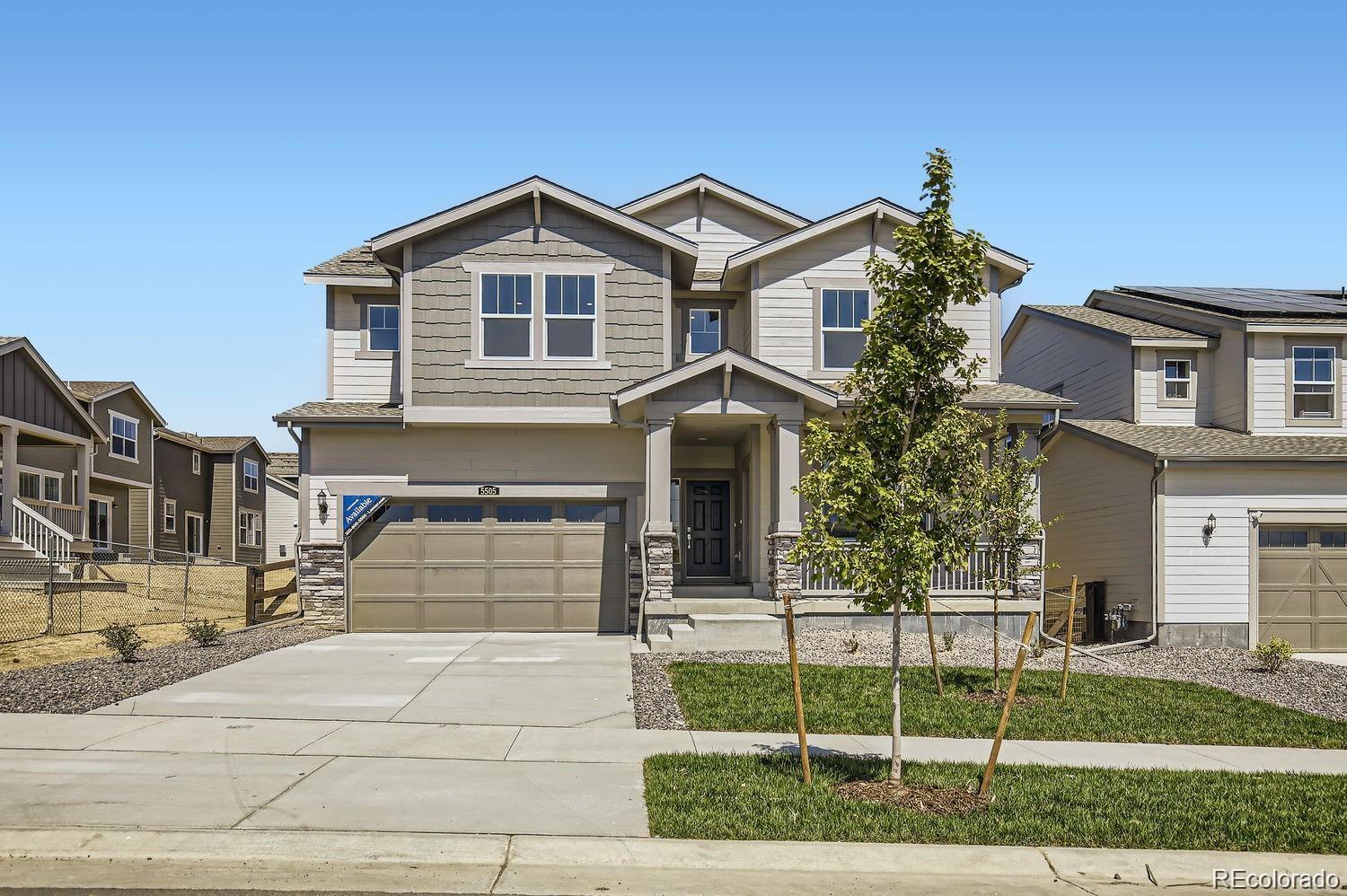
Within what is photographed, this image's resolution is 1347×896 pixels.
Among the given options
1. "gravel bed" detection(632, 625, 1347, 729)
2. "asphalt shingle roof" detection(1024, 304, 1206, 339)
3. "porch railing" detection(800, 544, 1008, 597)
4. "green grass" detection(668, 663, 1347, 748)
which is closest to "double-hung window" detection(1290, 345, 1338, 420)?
"asphalt shingle roof" detection(1024, 304, 1206, 339)

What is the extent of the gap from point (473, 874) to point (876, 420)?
4.62 meters

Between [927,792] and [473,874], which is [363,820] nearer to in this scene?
[473,874]

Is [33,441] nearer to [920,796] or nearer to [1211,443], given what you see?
[920,796]

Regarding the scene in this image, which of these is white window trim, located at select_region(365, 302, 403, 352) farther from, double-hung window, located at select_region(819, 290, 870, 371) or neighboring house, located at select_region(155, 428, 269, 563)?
neighboring house, located at select_region(155, 428, 269, 563)

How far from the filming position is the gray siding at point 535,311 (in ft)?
64.5

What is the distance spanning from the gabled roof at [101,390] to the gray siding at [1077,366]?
29.8m

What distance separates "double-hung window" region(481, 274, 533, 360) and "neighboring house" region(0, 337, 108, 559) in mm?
11202

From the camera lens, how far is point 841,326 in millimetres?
20781

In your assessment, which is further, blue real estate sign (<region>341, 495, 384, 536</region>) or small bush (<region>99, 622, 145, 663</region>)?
blue real estate sign (<region>341, 495, 384, 536</region>)

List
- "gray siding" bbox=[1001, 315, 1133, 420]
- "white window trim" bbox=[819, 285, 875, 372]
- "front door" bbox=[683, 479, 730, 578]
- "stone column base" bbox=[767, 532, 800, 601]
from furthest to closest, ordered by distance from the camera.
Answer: "gray siding" bbox=[1001, 315, 1133, 420] < "front door" bbox=[683, 479, 730, 578] < "white window trim" bbox=[819, 285, 875, 372] < "stone column base" bbox=[767, 532, 800, 601]

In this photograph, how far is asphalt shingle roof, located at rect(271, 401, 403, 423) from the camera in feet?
62.7

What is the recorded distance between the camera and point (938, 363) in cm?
876

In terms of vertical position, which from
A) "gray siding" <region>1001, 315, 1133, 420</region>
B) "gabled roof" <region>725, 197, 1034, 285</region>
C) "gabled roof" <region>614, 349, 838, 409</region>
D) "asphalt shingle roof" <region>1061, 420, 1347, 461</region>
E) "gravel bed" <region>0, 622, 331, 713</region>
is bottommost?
"gravel bed" <region>0, 622, 331, 713</region>

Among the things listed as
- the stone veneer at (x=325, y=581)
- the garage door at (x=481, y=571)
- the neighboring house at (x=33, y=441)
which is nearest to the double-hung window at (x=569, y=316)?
the garage door at (x=481, y=571)
